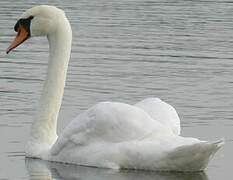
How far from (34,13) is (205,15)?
15.8m

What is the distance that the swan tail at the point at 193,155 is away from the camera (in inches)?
504

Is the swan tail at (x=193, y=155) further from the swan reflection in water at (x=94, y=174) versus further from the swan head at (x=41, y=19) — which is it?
the swan head at (x=41, y=19)

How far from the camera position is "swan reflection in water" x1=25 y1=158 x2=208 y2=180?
13.2 metres

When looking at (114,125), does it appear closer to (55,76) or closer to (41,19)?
(55,76)

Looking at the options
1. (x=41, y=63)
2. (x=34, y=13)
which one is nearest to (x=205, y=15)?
(x=41, y=63)

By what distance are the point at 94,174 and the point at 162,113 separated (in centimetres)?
145

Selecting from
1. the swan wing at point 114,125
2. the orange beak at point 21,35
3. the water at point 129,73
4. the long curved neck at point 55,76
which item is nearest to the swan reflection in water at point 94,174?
the water at point 129,73

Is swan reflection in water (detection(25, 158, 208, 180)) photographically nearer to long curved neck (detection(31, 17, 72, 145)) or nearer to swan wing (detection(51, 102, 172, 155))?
swan wing (detection(51, 102, 172, 155))

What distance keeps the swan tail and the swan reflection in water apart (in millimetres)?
98

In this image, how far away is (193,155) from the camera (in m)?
13.0

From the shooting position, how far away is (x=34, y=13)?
49.3 feet

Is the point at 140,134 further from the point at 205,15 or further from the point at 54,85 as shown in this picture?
the point at 205,15

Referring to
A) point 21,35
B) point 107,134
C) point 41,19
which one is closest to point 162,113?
point 107,134

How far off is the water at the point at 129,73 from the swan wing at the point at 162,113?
25.6 inches
